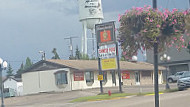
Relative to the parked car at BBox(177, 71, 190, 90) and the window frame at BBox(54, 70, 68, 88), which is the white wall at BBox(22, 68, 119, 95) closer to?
the window frame at BBox(54, 70, 68, 88)

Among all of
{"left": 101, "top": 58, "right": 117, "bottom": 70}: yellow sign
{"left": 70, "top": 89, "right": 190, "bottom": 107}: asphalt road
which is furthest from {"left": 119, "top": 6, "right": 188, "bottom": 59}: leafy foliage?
{"left": 101, "top": 58, "right": 117, "bottom": 70}: yellow sign

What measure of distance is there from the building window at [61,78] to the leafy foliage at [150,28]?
1286 inches

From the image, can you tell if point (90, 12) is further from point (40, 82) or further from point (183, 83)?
point (183, 83)

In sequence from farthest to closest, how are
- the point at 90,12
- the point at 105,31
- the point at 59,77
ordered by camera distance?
the point at 90,12 → the point at 59,77 → the point at 105,31

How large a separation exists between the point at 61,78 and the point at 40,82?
361cm

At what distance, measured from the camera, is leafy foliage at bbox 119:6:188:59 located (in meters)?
8.12

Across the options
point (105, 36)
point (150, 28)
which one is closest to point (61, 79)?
point (105, 36)

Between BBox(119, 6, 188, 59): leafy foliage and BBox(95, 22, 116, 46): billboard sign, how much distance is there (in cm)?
2325

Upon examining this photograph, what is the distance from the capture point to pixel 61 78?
1629 inches

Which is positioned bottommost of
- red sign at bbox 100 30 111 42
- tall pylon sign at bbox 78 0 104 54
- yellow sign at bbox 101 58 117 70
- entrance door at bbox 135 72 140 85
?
entrance door at bbox 135 72 140 85

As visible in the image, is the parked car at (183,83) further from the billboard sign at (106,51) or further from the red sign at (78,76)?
the red sign at (78,76)

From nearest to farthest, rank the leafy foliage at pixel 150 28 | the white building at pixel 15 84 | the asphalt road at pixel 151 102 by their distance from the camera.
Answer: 1. the leafy foliage at pixel 150 28
2. the asphalt road at pixel 151 102
3. the white building at pixel 15 84

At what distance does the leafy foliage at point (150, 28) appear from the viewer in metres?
8.12

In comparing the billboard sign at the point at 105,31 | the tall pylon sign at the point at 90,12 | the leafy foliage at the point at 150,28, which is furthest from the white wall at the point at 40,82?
the leafy foliage at the point at 150,28
